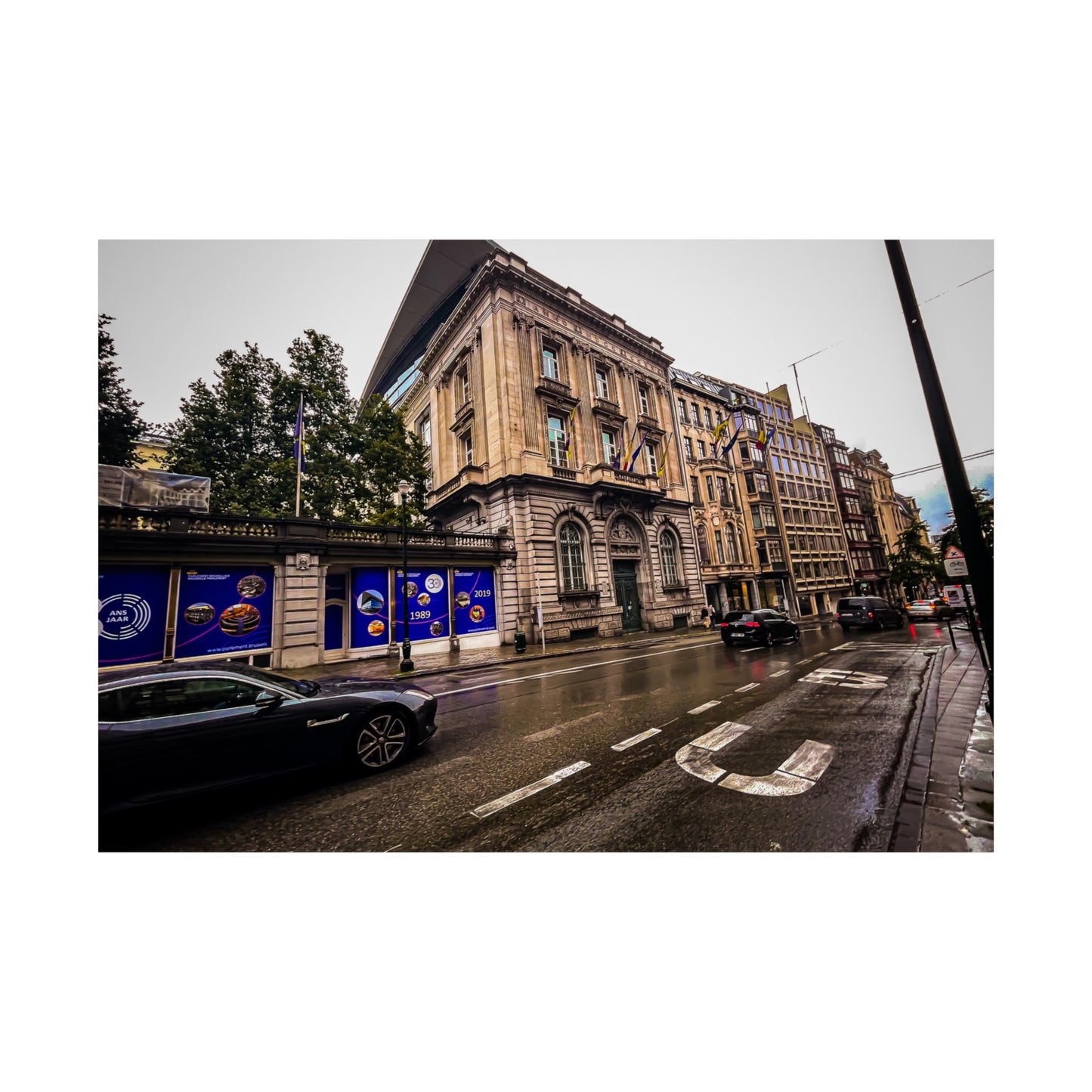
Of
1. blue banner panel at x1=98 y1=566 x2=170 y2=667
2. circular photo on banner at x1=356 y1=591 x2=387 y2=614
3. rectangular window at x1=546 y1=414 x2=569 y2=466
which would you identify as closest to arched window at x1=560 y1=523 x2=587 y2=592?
rectangular window at x1=546 y1=414 x2=569 y2=466

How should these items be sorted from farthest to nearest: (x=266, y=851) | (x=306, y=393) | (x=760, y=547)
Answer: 1. (x=760, y=547)
2. (x=306, y=393)
3. (x=266, y=851)

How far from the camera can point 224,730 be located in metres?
3.75

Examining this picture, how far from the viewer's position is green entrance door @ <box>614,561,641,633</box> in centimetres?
2131

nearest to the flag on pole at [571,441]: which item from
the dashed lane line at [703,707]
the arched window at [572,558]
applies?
the arched window at [572,558]

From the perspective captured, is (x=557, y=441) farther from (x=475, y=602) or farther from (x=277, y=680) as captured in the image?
(x=277, y=680)

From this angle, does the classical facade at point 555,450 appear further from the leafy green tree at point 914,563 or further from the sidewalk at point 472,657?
the leafy green tree at point 914,563

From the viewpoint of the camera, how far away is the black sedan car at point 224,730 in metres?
3.46

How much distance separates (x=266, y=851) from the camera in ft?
9.98

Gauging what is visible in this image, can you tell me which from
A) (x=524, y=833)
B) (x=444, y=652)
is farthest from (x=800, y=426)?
(x=524, y=833)

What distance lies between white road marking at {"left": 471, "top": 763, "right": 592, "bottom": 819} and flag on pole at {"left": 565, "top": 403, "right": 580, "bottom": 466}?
18.3m

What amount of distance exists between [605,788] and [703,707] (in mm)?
3270

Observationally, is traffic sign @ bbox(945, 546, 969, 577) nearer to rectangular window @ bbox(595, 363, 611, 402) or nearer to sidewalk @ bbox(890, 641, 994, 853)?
sidewalk @ bbox(890, 641, 994, 853)

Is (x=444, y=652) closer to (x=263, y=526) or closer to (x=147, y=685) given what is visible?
(x=263, y=526)

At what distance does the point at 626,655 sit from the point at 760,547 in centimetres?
2470
